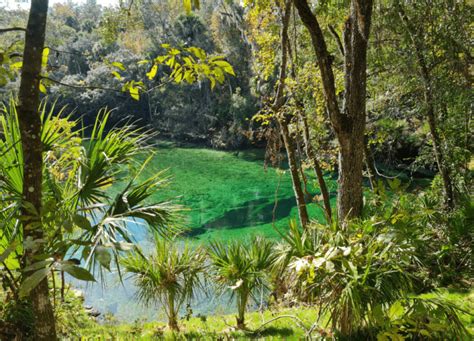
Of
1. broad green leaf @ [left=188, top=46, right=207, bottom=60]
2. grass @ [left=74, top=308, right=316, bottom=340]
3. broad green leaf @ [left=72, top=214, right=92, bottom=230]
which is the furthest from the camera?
grass @ [left=74, top=308, right=316, bottom=340]

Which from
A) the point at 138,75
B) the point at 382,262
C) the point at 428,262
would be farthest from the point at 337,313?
the point at 138,75

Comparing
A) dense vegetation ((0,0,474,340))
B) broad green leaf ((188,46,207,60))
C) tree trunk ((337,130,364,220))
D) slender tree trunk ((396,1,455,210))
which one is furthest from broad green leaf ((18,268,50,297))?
slender tree trunk ((396,1,455,210))

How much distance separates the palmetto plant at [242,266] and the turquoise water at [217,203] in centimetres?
142

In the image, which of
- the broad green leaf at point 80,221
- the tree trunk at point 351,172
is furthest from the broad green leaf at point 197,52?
the tree trunk at point 351,172

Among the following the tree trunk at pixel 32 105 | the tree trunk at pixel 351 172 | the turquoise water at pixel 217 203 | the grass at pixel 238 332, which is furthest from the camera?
the turquoise water at pixel 217 203

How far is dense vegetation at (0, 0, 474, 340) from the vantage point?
1.58 metres

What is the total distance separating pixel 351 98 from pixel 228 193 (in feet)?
53.3

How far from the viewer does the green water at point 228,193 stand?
1434 cm

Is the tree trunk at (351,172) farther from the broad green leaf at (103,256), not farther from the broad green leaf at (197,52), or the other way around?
the broad green leaf at (103,256)

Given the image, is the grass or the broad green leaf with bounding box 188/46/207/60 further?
the grass

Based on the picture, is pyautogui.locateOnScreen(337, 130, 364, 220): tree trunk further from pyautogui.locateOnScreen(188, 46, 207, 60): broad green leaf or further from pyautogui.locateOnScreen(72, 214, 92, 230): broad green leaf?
pyautogui.locateOnScreen(72, 214, 92, 230): broad green leaf

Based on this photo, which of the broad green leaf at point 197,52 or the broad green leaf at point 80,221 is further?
the broad green leaf at point 197,52

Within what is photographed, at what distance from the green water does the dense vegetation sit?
125 inches

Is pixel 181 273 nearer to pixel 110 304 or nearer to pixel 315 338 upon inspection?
pixel 315 338
